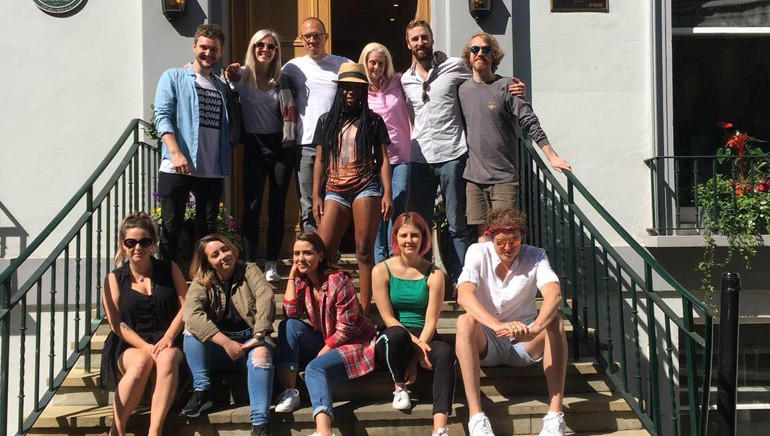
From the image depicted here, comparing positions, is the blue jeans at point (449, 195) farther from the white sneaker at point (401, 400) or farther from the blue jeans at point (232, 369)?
the blue jeans at point (232, 369)

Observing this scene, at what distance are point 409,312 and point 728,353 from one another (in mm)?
1726

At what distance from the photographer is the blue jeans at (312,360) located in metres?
4.93

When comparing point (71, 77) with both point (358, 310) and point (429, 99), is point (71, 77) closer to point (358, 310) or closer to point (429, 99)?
point (429, 99)

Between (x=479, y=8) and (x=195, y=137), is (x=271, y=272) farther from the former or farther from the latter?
(x=479, y=8)

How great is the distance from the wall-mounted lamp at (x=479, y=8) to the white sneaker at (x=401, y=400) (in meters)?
3.18

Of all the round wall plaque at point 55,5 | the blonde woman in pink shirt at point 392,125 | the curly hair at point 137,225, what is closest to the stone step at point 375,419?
the curly hair at point 137,225

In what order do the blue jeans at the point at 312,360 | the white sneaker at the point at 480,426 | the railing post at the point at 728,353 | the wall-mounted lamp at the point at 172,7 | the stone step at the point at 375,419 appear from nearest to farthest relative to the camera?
the railing post at the point at 728,353 → the white sneaker at the point at 480,426 → the blue jeans at the point at 312,360 → the stone step at the point at 375,419 → the wall-mounted lamp at the point at 172,7

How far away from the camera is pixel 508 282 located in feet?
17.6

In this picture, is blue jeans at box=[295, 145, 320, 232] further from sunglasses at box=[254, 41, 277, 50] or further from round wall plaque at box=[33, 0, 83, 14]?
round wall plaque at box=[33, 0, 83, 14]

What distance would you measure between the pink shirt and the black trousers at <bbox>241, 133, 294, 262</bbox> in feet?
2.12

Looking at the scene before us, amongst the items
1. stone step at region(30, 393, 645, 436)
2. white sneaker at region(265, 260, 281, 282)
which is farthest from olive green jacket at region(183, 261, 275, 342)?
white sneaker at region(265, 260, 281, 282)

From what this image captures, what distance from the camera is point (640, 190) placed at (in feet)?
23.6

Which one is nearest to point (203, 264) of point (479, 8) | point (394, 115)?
point (394, 115)

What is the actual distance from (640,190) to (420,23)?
90.0 inches
